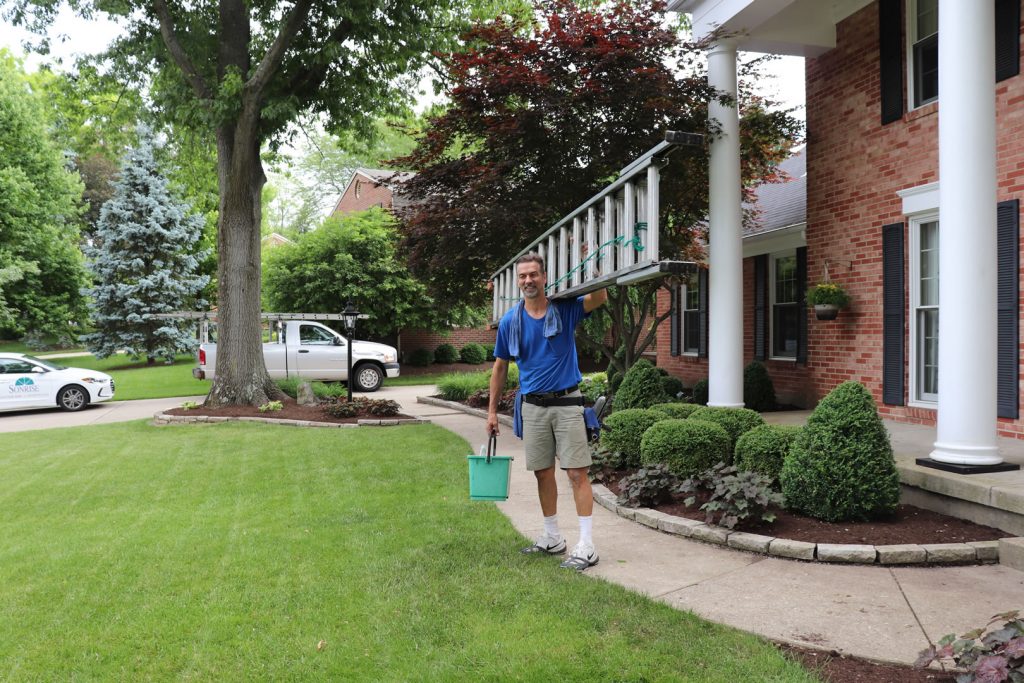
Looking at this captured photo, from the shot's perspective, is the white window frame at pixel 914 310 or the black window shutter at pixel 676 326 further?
the black window shutter at pixel 676 326

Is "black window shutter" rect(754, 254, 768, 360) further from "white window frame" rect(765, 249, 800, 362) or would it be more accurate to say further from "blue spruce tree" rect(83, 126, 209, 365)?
"blue spruce tree" rect(83, 126, 209, 365)

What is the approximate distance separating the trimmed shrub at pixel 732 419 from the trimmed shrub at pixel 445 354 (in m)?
17.9

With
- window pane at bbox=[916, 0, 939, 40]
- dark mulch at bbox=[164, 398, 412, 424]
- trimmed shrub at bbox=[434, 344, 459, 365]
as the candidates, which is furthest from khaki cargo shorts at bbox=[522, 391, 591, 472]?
trimmed shrub at bbox=[434, 344, 459, 365]

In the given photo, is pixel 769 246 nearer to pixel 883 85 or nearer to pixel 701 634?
pixel 883 85

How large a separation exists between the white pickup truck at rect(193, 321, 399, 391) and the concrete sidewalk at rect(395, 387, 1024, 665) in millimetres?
13705

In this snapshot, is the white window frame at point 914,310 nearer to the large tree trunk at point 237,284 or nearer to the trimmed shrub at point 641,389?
the trimmed shrub at point 641,389

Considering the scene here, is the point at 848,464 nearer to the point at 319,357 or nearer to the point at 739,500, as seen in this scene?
the point at 739,500

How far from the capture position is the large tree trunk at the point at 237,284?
Result: 12992 mm


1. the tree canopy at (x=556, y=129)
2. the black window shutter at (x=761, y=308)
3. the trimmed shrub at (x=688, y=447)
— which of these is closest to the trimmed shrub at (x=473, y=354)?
the tree canopy at (x=556, y=129)

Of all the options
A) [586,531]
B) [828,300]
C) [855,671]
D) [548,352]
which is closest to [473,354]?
[828,300]

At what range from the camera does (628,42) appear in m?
8.41

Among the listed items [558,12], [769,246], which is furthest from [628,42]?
[769,246]

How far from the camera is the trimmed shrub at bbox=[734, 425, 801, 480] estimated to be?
18.3 feet

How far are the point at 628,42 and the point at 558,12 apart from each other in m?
1.24
